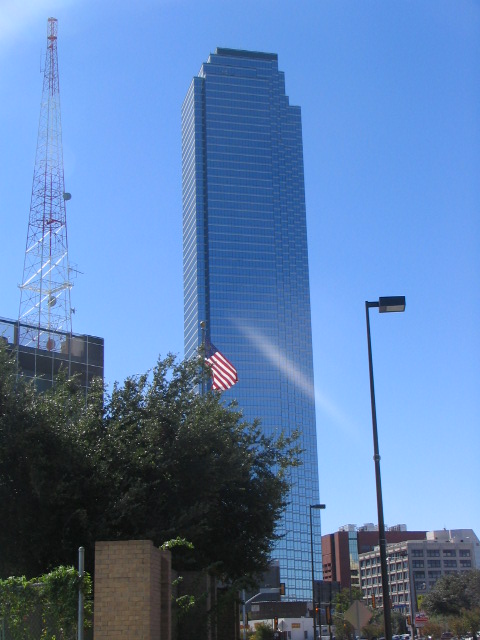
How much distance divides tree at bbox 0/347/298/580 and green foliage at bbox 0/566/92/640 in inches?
295

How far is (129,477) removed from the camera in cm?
2136

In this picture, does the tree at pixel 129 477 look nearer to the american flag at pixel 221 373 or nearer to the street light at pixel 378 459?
the street light at pixel 378 459

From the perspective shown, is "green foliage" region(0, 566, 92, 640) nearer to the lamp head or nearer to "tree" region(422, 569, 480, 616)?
the lamp head

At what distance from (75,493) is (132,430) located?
102 inches

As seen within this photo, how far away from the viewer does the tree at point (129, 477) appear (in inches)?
816

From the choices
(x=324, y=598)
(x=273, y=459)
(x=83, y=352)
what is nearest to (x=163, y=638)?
(x=273, y=459)

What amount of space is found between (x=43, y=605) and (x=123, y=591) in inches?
55.4

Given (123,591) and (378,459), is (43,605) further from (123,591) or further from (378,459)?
(378,459)

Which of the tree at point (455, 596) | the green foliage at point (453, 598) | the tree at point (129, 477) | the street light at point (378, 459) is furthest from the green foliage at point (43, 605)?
the tree at point (455, 596)

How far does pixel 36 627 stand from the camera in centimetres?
1272

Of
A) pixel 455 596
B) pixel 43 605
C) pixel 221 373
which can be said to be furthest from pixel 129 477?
pixel 455 596

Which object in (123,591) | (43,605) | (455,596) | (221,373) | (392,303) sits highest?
(221,373)

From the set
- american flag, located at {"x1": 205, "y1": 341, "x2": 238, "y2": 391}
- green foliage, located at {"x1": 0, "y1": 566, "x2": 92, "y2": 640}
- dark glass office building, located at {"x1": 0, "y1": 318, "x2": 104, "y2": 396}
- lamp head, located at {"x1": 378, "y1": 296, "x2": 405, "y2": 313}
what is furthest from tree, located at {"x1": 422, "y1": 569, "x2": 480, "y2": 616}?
green foliage, located at {"x1": 0, "y1": 566, "x2": 92, "y2": 640}

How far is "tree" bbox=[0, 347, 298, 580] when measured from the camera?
20734 mm
